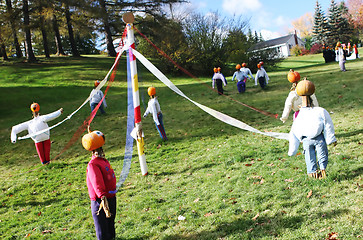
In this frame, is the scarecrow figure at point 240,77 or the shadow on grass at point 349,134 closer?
the shadow on grass at point 349,134

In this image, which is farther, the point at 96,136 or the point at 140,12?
the point at 140,12

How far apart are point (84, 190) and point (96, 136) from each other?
11.8 ft

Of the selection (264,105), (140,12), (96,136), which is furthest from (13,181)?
(140,12)

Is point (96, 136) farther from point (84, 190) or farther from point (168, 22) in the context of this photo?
point (168, 22)

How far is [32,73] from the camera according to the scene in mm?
25906

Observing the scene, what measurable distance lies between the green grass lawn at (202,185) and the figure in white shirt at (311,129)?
590 millimetres

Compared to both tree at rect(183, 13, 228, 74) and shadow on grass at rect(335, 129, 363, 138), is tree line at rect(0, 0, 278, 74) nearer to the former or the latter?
tree at rect(183, 13, 228, 74)

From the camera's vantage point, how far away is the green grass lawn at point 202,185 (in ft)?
13.7

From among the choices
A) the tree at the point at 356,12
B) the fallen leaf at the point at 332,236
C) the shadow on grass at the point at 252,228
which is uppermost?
the tree at the point at 356,12

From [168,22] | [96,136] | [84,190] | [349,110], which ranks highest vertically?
[168,22]

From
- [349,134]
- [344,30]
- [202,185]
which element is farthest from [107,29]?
[344,30]

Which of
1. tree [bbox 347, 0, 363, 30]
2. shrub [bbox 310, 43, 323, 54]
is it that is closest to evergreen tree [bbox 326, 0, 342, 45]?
shrub [bbox 310, 43, 323, 54]

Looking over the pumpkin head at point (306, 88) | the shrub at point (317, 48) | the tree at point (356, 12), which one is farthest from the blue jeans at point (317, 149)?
the tree at point (356, 12)

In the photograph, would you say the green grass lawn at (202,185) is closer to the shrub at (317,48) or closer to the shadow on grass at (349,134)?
the shadow on grass at (349,134)
